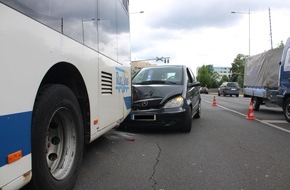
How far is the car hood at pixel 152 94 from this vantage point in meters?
8.02

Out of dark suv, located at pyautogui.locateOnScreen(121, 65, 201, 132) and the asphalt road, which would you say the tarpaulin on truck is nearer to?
the asphalt road

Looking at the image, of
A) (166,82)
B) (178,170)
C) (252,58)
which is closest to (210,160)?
(178,170)

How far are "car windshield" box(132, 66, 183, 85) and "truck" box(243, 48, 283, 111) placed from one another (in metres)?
5.30

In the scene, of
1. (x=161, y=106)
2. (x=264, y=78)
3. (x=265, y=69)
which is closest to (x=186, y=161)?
(x=161, y=106)

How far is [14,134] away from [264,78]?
13620 millimetres

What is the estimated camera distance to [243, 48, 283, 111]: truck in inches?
554

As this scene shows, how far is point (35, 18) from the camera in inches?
112

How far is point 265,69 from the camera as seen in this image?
1502 centimetres

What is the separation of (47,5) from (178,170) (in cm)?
292

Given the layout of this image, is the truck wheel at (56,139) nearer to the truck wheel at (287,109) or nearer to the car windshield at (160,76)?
the car windshield at (160,76)

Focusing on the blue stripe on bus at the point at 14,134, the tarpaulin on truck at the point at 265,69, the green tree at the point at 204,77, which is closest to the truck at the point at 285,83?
the tarpaulin on truck at the point at 265,69

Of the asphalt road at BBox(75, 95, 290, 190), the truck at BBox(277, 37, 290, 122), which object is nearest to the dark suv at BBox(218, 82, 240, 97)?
the truck at BBox(277, 37, 290, 122)

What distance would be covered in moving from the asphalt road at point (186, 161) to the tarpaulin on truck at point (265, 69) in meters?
6.04

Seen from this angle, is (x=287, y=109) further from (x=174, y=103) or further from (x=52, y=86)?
(x=52, y=86)
